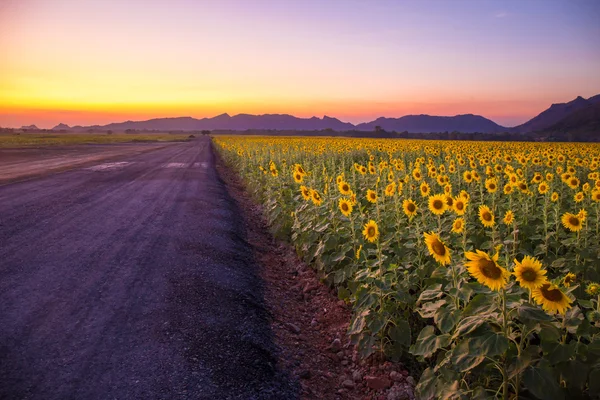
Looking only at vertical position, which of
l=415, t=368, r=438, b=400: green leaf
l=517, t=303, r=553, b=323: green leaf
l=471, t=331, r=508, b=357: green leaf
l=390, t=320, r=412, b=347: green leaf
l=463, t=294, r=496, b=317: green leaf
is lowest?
l=390, t=320, r=412, b=347: green leaf

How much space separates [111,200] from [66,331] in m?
9.45

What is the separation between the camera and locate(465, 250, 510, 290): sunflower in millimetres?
2871

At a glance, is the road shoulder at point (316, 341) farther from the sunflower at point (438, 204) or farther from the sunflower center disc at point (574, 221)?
the sunflower center disc at point (574, 221)

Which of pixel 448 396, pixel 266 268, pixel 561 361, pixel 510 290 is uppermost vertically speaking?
pixel 510 290

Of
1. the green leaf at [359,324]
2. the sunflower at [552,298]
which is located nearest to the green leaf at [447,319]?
the sunflower at [552,298]

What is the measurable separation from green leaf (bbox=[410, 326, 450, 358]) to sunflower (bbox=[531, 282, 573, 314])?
770 mm

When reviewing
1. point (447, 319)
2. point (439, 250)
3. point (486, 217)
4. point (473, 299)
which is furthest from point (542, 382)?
point (486, 217)

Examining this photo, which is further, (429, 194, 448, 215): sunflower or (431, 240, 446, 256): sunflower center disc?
(429, 194, 448, 215): sunflower

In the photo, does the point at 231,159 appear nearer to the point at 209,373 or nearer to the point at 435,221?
the point at 435,221

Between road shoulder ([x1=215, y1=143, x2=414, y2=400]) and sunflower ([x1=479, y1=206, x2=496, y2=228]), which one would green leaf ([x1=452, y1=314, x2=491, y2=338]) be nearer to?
road shoulder ([x1=215, y1=143, x2=414, y2=400])

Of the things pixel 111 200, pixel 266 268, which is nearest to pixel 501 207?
pixel 266 268

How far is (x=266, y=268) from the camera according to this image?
8047 millimetres

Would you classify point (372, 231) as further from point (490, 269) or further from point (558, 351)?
point (558, 351)

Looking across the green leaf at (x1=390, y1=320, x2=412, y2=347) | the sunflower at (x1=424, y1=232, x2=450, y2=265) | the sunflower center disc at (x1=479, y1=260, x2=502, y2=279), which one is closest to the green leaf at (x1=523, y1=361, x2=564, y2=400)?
the sunflower center disc at (x1=479, y1=260, x2=502, y2=279)
